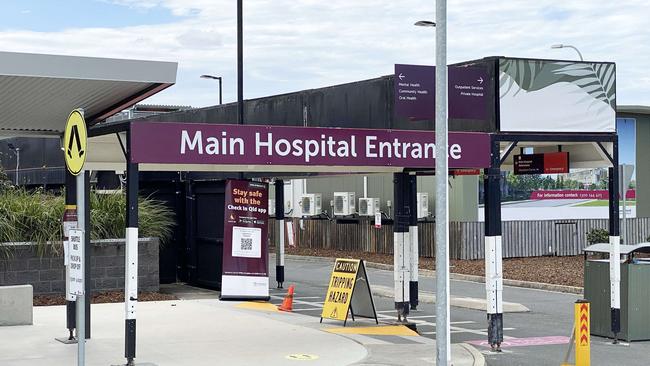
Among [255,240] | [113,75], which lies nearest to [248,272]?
[255,240]

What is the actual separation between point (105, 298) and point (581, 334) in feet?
35.8

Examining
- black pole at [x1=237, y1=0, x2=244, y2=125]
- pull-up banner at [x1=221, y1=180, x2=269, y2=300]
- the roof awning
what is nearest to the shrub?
pull-up banner at [x1=221, y1=180, x2=269, y2=300]

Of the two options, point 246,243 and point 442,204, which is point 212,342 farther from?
point 246,243

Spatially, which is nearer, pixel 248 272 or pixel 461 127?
pixel 461 127

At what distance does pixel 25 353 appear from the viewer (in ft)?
43.0

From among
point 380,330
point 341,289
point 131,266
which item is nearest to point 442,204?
point 131,266

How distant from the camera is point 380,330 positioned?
Answer: 1608cm

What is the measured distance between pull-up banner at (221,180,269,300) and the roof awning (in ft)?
24.2

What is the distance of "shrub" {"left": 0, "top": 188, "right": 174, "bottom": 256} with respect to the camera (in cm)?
1936

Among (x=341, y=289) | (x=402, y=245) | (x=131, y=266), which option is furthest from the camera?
(x=402, y=245)

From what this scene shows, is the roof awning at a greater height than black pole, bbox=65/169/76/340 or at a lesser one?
greater

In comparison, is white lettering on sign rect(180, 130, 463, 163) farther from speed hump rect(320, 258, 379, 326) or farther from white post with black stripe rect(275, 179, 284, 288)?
white post with black stripe rect(275, 179, 284, 288)

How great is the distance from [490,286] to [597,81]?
13.2 feet

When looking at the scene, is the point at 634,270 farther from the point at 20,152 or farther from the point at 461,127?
the point at 20,152
